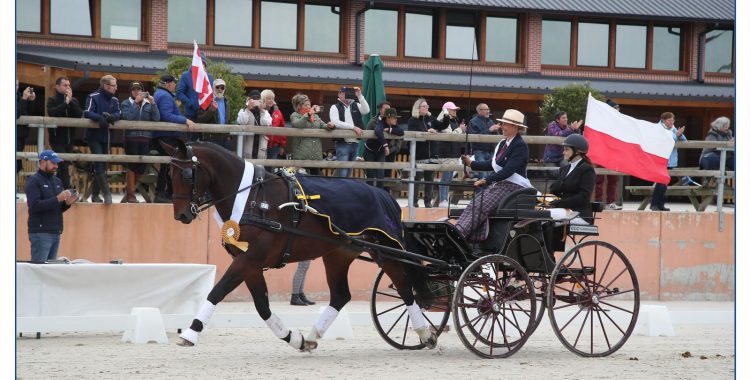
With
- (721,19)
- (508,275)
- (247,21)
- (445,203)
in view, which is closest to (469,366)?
(508,275)

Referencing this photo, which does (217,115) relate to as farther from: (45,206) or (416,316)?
(416,316)

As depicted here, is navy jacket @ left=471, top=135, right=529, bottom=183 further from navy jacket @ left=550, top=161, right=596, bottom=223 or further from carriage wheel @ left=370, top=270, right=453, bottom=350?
carriage wheel @ left=370, top=270, right=453, bottom=350

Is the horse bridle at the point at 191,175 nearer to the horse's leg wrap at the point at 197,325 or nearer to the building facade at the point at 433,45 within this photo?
the horse's leg wrap at the point at 197,325

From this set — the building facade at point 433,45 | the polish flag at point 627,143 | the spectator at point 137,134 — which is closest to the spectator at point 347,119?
the spectator at point 137,134

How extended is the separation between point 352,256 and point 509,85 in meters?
22.9

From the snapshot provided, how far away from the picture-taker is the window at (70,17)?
96.2 feet

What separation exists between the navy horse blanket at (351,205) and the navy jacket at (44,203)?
3798mm

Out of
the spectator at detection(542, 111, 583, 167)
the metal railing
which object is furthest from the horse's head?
the spectator at detection(542, 111, 583, 167)

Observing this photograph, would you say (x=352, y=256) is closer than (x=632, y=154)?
Yes

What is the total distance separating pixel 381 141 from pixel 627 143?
3337 millimetres

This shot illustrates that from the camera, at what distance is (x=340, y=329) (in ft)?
39.3

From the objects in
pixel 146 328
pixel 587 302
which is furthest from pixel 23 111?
pixel 587 302

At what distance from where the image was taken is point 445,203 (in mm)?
16094

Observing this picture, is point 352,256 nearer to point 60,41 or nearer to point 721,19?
point 60,41
